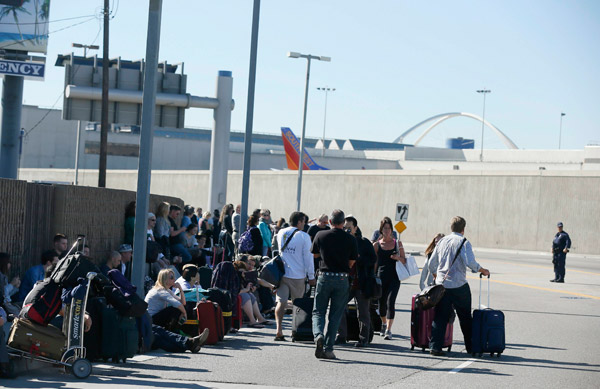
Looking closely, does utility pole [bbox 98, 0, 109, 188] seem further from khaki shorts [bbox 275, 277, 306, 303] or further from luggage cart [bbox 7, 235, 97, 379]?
luggage cart [bbox 7, 235, 97, 379]

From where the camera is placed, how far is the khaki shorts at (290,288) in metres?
12.5

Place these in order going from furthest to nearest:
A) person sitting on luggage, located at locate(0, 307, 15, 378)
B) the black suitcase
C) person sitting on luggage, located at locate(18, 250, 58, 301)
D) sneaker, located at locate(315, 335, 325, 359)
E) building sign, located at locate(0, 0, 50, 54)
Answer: building sign, located at locate(0, 0, 50, 54) → person sitting on luggage, located at locate(18, 250, 58, 301) → sneaker, located at locate(315, 335, 325, 359) → the black suitcase → person sitting on luggage, located at locate(0, 307, 15, 378)

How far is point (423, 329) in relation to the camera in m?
11.8

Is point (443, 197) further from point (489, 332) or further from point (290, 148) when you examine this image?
point (489, 332)

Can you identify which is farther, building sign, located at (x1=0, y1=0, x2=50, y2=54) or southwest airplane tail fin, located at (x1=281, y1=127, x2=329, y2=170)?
southwest airplane tail fin, located at (x1=281, y1=127, x2=329, y2=170)

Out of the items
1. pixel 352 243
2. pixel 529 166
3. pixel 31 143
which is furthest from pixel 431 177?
pixel 352 243

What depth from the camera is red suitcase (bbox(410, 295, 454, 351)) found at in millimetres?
11664

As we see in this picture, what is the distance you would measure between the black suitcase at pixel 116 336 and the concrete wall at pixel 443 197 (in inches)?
1652

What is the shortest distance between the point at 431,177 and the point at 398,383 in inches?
1874

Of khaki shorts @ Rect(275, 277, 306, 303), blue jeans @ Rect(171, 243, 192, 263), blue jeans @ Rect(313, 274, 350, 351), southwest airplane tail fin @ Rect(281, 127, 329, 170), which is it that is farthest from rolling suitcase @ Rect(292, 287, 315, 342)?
southwest airplane tail fin @ Rect(281, 127, 329, 170)

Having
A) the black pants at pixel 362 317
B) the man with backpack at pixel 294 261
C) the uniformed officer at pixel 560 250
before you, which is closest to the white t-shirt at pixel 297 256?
the man with backpack at pixel 294 261

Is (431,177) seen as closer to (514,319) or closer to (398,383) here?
(514,319)

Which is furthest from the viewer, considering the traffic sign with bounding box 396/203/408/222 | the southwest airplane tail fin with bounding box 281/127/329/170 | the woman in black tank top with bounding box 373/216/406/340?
the southwest airplane tail fin with bounding box 281/127/329/170

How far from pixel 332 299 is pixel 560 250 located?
1650 centimetres
